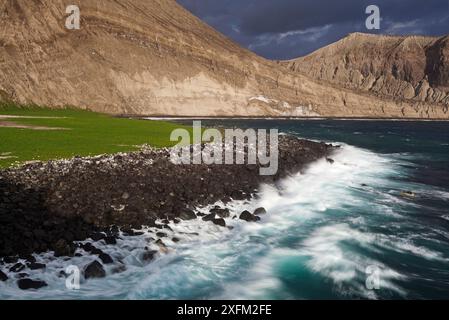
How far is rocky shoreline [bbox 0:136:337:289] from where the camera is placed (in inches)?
510

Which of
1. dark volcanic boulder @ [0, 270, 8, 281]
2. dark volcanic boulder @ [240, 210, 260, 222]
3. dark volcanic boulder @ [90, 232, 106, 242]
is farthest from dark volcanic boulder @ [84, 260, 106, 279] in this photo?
dark volcanic boulder @ [240, 210, 260, 222]

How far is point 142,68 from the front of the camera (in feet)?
394

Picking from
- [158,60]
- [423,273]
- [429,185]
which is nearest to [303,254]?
[423,273]

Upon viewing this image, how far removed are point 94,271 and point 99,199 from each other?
17.0 feet

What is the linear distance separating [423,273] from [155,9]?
143226 millimetres

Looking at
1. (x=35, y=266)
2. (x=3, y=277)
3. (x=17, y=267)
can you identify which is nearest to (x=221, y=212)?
(x=35, y=266)

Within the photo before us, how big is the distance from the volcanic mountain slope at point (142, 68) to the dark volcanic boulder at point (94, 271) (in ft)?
276

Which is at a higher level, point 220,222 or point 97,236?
point 97,236

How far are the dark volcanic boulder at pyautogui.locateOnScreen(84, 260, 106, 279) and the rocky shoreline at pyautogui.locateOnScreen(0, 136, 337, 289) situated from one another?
0.09ft

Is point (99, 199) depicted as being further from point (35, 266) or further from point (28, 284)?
point (28, 284)

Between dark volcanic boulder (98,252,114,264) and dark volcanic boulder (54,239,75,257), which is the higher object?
dark volcanic boulder (54,239,75,257)

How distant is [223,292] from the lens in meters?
12.4

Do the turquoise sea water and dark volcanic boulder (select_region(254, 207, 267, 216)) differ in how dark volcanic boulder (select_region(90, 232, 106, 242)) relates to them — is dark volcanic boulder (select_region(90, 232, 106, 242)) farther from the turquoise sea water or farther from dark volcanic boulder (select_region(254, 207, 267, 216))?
dark volcanic boulder (select_region(254, 207, 267, 216))
